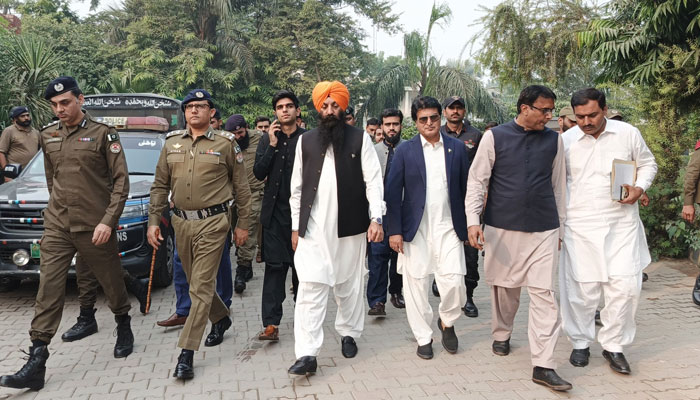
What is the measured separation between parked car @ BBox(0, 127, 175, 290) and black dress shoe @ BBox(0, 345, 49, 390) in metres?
1.88

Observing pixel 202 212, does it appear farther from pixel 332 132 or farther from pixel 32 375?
pixel 32 375

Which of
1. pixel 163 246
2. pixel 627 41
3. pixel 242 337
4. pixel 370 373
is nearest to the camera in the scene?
pixel 370 373

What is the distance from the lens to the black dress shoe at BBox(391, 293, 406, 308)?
5.95 metres

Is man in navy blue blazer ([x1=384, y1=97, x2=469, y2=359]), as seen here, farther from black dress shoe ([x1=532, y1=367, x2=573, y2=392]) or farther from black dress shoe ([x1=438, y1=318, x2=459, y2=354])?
black dress shoe ([x1=532, y1=367, x2=573, y2=392])

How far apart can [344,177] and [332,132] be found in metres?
0.36

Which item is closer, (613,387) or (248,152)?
(613,387)

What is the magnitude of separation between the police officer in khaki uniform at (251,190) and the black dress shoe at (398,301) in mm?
1802

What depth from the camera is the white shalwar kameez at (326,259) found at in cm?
413

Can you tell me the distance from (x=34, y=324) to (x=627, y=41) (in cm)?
786

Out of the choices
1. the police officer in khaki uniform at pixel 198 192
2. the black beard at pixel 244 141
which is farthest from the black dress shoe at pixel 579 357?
the black beard at pixel 244 141

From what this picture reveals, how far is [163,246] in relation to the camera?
654cm

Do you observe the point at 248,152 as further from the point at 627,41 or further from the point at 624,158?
the point at 627,41

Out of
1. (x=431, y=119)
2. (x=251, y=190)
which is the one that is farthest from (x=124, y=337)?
(x=431, y=119)

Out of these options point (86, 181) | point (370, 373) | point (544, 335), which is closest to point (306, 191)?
point (370, 373)
